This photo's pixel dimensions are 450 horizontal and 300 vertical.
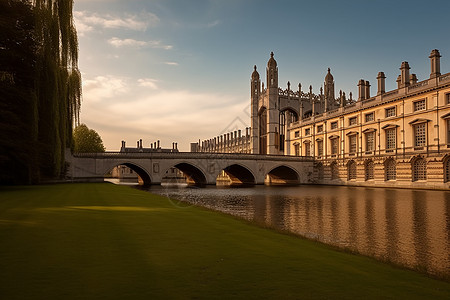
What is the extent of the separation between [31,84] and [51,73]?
5.47 feet

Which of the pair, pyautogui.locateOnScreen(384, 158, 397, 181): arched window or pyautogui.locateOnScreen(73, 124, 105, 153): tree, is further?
pyautogui.locateOnScreen(73, 124, 105, 153): tree

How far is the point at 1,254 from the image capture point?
6.87m

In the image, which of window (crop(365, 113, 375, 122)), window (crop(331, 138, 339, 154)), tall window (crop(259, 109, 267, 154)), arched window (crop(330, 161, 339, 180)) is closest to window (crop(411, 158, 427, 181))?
window (crop(365, 113, 375, 122))

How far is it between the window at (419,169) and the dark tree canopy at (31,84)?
134 ft

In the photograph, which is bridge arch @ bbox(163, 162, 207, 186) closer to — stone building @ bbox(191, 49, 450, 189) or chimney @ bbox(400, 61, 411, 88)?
stone building @ bbox(191, 49, 450, 189)

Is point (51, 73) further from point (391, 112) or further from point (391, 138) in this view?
point (391, 138)

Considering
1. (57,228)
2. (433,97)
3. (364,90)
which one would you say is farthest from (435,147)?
(57,228)

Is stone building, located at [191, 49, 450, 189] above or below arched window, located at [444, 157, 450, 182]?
above

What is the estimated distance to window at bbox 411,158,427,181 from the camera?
4456cm

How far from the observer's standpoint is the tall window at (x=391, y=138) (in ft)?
165

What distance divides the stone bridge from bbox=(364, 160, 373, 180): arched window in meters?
14.5

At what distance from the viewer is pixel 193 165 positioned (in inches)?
2382

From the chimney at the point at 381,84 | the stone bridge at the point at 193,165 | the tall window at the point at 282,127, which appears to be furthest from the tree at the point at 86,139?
the chimney at the point at 381,84

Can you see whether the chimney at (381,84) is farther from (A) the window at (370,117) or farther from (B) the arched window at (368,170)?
(B) the arched window at (368,170)
